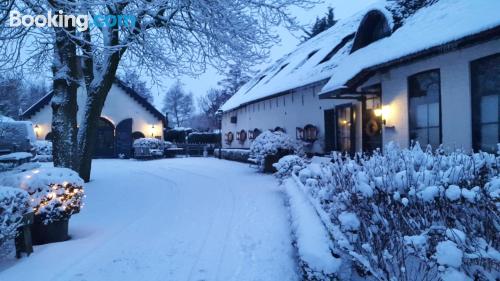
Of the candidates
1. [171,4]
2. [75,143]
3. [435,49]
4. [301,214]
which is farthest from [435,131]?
[75,143]

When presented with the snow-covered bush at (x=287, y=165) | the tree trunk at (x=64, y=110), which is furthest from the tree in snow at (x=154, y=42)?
the snow-covered bush at (x=287, y=165)

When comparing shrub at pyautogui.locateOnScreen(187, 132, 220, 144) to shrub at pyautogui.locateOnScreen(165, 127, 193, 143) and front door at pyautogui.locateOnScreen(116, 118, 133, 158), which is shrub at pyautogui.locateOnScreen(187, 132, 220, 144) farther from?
front door at pyautogui.locateOnScreen(116, 118, 133, 158)

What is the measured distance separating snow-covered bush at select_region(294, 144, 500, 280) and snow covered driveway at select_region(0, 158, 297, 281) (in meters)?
0.97

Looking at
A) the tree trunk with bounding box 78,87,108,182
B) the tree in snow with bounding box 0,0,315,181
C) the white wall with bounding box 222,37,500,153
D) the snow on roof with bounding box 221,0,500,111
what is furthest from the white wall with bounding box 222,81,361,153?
the tree trunk with bounding box 78,87,108,182

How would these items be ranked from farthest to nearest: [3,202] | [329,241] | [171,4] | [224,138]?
[224,138] < [171,4] < [3,202] < [329,241]

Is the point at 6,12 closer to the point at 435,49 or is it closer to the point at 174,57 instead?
the point at 174,57

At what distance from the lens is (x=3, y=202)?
434 cm

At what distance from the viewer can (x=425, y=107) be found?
9172 millimetres

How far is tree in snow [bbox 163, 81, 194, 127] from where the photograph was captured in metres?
67.1

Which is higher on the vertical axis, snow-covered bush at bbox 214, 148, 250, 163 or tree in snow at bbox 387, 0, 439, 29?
tree in snow at bbox 387, 0, 439, 29

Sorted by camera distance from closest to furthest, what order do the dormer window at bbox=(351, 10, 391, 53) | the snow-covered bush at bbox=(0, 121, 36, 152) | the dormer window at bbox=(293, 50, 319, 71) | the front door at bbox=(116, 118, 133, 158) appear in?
the dormer window at bbox=(351, 10, 391, 53) < the snow-covered bush at bbox=(0, 121, 36, 152) < the dormer window at bbox=(293, 50, 319, 71) < the front door at bbox=(116, 118, 133, 158)

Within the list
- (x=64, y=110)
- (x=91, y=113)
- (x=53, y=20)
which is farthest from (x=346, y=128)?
(x=53, y=20)

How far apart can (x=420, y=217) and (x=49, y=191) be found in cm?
453

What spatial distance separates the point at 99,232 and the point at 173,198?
3.31 meters
